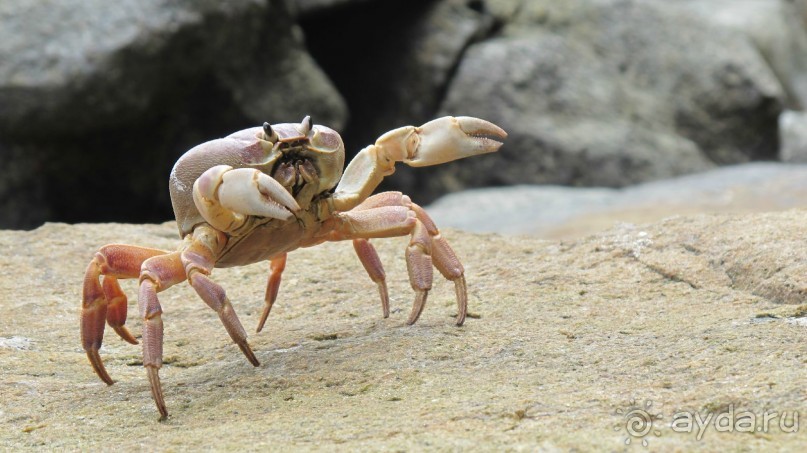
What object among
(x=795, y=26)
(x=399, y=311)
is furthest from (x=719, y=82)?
(x=399, y=311)

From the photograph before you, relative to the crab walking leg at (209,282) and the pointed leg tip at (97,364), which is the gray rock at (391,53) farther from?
the pointed leg tip at (97,364)

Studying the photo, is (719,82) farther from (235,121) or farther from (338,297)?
(338,297)

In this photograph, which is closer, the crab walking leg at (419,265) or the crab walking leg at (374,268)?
the crab walking leg at (419,265)

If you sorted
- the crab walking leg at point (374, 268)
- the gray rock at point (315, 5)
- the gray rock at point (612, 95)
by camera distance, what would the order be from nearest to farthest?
the crab walking leg at point (374, 268) < the gray rock at point (315, 5) < the gray rock at point (612, 95)

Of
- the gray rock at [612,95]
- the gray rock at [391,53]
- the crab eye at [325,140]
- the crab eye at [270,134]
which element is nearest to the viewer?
the crab eye at [270,134]

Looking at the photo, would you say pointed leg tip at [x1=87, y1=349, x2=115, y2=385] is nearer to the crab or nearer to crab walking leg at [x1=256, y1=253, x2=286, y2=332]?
the crab

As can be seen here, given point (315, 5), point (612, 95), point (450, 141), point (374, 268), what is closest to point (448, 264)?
point (374, 268)

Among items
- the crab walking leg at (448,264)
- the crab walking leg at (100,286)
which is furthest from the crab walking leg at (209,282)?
the crab walking leg at (448,264)

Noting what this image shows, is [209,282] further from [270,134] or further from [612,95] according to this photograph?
[612,95]
